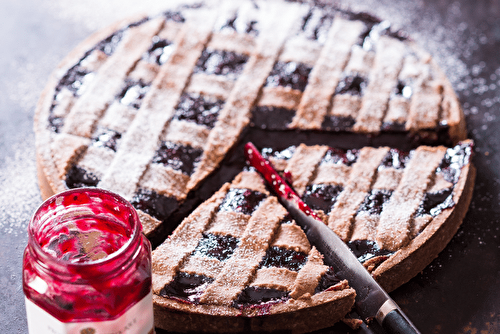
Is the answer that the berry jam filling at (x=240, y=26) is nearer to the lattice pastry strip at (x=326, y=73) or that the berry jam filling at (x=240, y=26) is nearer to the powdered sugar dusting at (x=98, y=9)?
the lattice pastry strip at (x=326, y=73)

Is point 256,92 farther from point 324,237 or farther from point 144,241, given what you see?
point 144,241

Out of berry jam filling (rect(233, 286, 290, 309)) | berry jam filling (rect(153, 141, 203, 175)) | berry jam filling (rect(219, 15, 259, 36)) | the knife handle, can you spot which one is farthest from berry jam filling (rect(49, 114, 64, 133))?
the knife handle

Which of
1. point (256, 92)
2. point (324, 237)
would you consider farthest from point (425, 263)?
point (256, 92)

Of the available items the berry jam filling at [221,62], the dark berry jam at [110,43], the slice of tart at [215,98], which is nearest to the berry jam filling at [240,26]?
the slice of tart at [215,98]

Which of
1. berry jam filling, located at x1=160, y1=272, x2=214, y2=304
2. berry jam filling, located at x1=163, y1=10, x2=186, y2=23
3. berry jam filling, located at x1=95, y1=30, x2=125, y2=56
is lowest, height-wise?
berry jam filling, located at x1=160, y1=272, x2=214, y2=304

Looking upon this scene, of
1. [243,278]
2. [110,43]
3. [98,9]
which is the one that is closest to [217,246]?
[243,278]

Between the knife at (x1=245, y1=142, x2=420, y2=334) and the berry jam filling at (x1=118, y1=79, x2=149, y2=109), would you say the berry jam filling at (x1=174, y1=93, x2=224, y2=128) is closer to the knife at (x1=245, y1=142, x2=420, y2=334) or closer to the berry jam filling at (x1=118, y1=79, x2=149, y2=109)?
the berry jam filling at (x1=118, y1=79, x2=149, y2=109)
